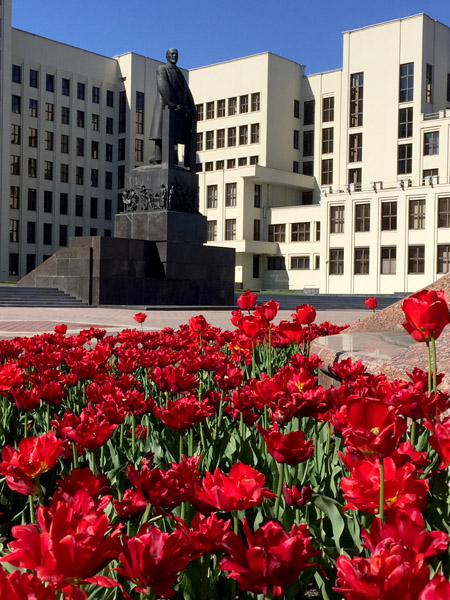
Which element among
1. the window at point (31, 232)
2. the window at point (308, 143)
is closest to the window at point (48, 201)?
the window at point (31, 232)

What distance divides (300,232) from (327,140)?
30.1 ft

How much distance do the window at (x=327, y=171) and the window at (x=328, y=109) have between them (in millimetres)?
3422

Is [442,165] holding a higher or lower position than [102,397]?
higher

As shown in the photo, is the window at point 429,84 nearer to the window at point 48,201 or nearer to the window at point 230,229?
the window at point 230,229

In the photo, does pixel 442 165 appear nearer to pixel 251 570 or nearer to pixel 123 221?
pixel 123 221

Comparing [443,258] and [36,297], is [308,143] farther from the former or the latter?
[36,297]

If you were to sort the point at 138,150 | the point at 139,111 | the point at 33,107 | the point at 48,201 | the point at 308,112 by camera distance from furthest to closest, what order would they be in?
the point at 138,150, the point at 139,111, the point at 48,201, the point at 33,107, the point at 308,112

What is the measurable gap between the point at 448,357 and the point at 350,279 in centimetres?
5577

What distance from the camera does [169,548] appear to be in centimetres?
132

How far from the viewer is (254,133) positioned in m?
69.7

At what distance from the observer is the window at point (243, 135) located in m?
70.5

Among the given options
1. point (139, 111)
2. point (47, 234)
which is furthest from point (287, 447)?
point (139, 111)

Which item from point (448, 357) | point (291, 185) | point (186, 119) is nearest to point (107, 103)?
point (291, 185)

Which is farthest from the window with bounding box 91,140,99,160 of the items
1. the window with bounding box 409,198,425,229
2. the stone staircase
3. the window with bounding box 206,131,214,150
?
the stone staircase
